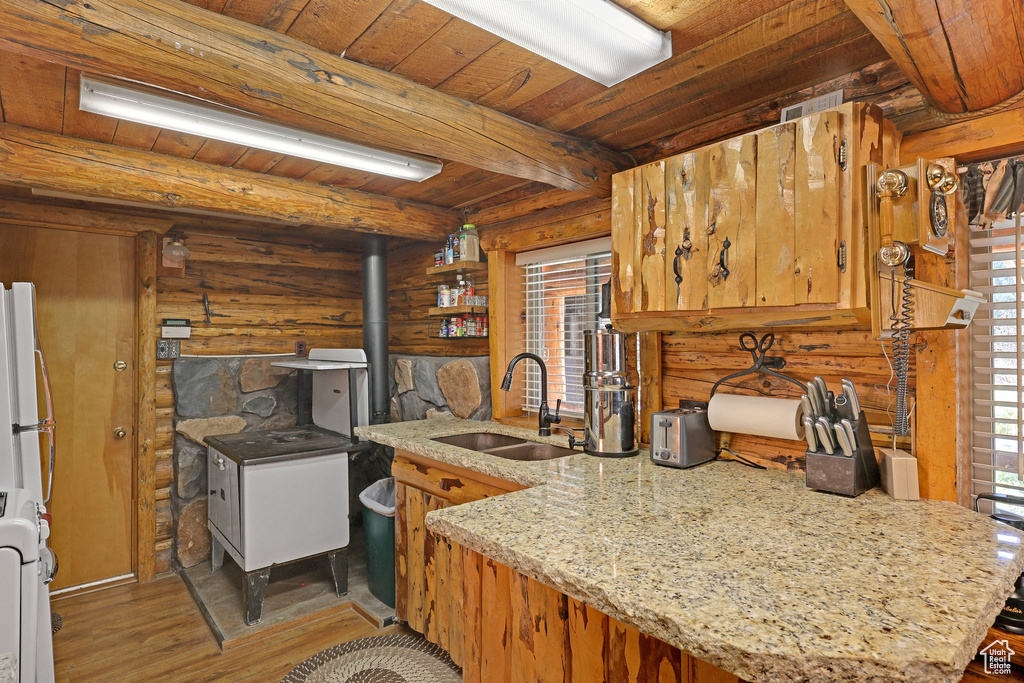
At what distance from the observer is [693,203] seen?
180 centimetres

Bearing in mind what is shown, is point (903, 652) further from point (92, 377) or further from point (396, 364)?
point (92, 377)

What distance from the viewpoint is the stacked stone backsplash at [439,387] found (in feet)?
10.3

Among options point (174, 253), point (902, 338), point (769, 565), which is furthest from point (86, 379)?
point (902, 338)

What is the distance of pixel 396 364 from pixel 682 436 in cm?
231

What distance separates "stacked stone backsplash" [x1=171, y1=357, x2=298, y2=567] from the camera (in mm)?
3414

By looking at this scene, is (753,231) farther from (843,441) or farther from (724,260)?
(843,441)

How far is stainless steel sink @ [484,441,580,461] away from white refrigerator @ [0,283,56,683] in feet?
5.37

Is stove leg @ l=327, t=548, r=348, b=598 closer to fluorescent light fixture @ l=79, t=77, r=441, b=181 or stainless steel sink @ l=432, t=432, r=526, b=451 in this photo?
stainless steel sink @ l=432, t=432, r=526, b=451

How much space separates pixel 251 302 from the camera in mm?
3852

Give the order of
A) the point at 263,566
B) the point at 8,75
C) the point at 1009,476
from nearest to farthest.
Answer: the point at 1009,476
the point at 8,75
the point at 263,566

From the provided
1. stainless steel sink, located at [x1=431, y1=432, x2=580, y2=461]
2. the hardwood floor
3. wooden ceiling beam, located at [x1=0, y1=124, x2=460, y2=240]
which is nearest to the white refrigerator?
wooden ceiling beam, located at [x1=0, y1=124, x2=460, y2=240]

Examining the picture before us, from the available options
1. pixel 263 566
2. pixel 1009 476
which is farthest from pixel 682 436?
pixel 263 566

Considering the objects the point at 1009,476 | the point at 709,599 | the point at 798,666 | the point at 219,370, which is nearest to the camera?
the point at 798,666

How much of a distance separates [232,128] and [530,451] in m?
1.81
